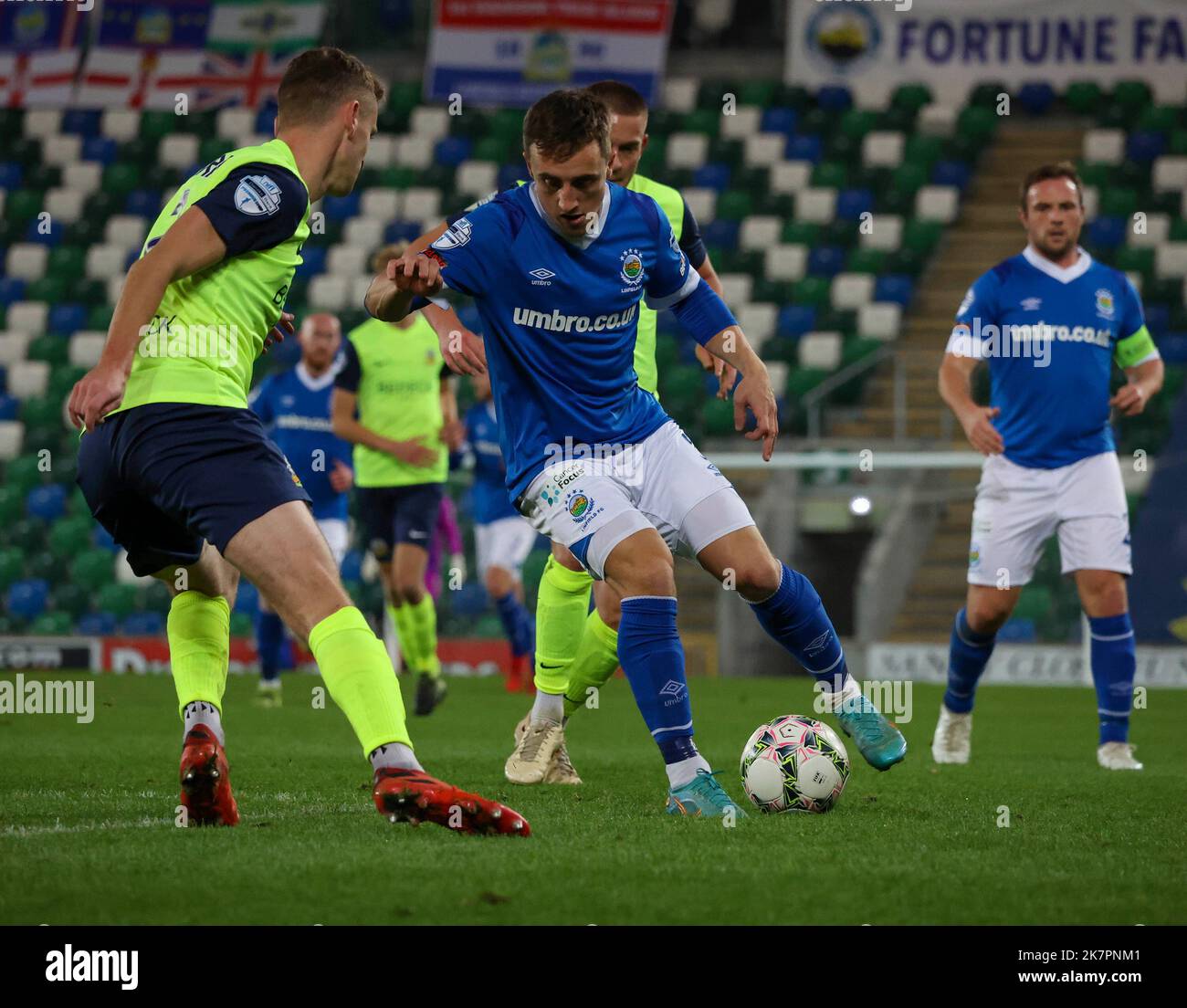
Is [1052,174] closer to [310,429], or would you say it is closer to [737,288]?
[310,429]

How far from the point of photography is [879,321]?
1705 cm

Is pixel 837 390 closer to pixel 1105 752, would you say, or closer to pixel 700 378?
pixel 700 378

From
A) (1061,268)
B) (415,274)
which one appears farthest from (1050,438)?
(415,274)

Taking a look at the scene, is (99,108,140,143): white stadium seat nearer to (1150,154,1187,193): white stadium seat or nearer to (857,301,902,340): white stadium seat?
(857,301,902,340): white stadium seat

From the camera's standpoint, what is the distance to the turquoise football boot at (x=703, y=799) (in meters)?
4.72

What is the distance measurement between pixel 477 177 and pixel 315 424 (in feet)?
28.6

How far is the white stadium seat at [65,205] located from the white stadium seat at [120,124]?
3.69 feet

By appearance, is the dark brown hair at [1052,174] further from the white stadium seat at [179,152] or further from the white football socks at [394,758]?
the white stadium seat at [179,152]

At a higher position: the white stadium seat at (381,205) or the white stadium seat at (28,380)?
the white stadium seat at (381,205)

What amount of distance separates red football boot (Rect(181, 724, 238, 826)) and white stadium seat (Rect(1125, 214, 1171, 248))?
1424 cm

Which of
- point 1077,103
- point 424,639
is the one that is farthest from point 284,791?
point 1077,103

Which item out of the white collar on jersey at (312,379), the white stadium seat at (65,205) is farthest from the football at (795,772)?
the white stadium seat at (65,205)

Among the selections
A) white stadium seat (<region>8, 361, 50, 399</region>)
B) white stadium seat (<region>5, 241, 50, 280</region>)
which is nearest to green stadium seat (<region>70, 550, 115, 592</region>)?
white stadium seat (<region>8, 361, 50, 399</region>)

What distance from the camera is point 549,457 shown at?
516cm
